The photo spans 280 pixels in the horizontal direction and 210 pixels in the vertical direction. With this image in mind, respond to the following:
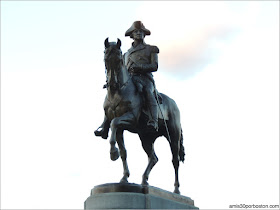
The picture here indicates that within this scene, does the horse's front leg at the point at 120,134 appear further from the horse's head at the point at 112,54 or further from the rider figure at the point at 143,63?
the horse's head at the point at 112,54

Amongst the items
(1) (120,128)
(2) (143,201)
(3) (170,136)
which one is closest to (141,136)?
(3) (170,136)

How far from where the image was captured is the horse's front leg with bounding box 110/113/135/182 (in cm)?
1410

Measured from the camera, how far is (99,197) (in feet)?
45.8

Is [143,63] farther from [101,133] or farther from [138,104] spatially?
[101,133]

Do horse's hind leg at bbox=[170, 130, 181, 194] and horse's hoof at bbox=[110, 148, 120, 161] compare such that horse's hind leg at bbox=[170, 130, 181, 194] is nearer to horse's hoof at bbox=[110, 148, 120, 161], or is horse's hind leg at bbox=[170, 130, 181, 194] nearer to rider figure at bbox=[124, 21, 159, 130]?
rider figure at bbox=[124, 21, 159, 130]

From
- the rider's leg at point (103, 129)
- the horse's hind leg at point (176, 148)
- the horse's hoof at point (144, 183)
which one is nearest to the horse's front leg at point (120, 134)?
the rider's leg at point (103, 129)

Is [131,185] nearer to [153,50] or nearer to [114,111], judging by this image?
[114,111]

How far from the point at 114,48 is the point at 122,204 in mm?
4071

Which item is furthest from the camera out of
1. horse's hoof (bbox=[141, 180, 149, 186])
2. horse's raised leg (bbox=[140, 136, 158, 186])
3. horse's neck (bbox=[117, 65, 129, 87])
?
horse's raised leg (bbox=[140, 136, 158, 186])

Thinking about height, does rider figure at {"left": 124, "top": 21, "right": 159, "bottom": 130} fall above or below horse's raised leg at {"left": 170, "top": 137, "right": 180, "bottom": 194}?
above

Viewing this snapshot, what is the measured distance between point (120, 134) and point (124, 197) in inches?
79.0

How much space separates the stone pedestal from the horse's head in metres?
3.19

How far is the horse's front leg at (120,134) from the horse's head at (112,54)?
142 centimetres

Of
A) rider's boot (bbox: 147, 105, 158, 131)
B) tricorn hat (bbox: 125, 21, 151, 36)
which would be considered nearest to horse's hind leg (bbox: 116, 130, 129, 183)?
rider's boot (bbox: 147, 105, 158, 131)
